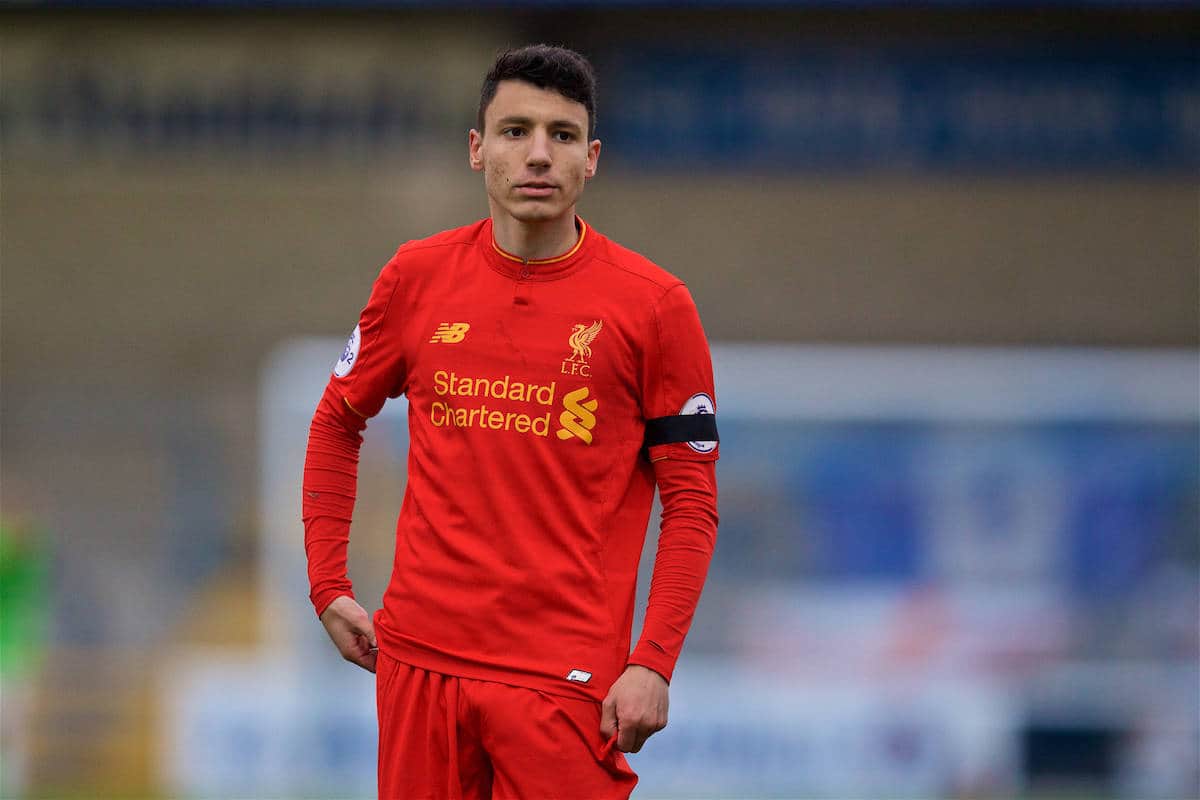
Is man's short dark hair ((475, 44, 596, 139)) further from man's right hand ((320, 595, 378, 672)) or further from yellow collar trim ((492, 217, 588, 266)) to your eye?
man's right hand ((320, 595, 378, 672))

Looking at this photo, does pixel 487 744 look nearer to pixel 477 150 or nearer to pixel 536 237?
pixel 536 237

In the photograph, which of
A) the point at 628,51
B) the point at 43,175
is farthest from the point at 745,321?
the point at 43,175

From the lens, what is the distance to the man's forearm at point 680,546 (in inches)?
105

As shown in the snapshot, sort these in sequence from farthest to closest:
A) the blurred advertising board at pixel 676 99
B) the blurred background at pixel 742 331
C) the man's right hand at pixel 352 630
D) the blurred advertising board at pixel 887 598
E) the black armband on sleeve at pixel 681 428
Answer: the blurred advertising board at pixel 676 99 < the blurred background at pixel 742 331 < the blurred advertising board at pixel 887 598 < the man's right hand at pixel 352 630 < the black armband on sleeve at pixel 681 428

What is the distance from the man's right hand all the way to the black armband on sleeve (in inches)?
24.7

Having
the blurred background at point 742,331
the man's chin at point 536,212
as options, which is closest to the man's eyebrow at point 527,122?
the man's chin at point 536,212

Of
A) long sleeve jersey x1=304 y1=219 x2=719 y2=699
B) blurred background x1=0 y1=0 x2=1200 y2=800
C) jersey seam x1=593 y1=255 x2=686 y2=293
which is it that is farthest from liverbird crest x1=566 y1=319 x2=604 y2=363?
blurred background x1=0 y1=0 x2=1200 y2=800

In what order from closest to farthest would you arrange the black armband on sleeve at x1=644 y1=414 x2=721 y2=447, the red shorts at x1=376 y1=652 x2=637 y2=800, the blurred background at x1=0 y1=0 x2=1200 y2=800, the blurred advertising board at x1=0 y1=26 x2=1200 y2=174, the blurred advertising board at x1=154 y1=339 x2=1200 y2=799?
the red shorts at x1=376 y1=652 x2=637 y2=800
the black armband on sleeve at x1=644 y1=414 x2=721 y2=447
the blurred advertising board at x1=154 y1=339 x2=1200 y2=799
the blurred background at x1=0 y1=0 x2=1200 y2=800
the blurred advertising board at x1=0 y1=26 x2=1200 y2=174

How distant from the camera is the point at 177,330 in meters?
8.27

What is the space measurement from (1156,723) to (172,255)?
5577mm

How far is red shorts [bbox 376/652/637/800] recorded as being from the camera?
102 inches

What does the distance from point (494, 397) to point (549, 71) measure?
55cm

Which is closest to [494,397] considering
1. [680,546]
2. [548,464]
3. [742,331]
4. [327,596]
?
[548,464]

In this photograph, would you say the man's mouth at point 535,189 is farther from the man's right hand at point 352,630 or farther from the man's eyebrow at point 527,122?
the man's right hand at point 352,630
